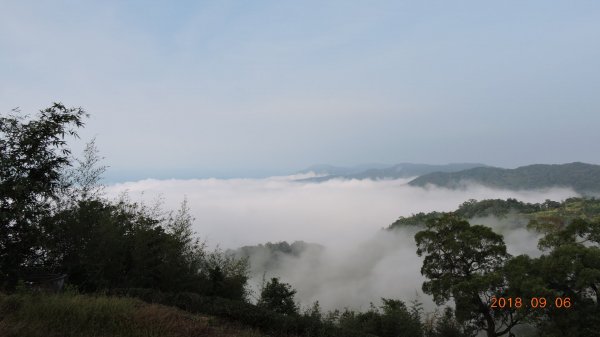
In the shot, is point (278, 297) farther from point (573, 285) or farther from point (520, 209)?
point (520, 209)

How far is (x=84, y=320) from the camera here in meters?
7.15

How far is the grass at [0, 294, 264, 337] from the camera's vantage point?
263 inches

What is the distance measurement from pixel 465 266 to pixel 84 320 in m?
19.6

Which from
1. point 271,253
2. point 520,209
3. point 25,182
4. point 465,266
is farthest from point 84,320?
point 271,253

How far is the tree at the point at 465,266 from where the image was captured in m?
18.6

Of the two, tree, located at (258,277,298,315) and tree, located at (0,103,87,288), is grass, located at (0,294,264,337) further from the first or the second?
tree, located at (258,277,298,315)

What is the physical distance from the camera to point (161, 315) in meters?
8.03

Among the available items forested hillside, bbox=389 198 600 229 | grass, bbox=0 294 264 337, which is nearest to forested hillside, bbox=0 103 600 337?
grass, bbox=0 294 264 337

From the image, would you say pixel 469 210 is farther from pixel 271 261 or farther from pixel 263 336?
pixel 263 336

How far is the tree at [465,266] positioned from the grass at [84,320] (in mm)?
14780

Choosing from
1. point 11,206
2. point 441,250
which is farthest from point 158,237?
point 441,250

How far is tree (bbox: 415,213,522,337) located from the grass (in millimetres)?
14780
